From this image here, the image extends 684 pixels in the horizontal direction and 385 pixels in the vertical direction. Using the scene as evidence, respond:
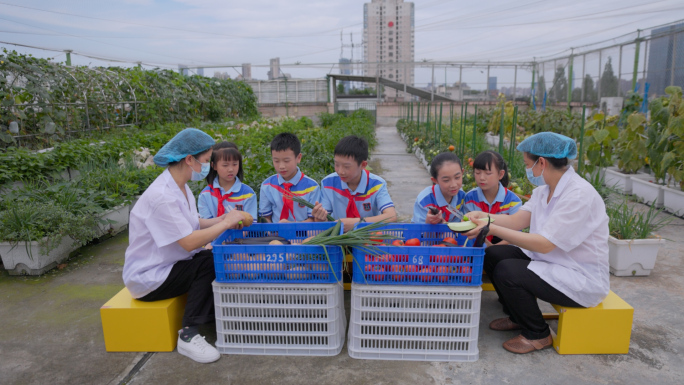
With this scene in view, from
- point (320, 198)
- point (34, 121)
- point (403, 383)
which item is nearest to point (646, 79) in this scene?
point (320, 198)

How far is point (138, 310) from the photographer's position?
2635 mm

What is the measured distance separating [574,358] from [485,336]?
498mm

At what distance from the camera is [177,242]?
105 inches

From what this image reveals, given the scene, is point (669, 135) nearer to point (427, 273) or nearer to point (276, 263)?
point (427, 273)

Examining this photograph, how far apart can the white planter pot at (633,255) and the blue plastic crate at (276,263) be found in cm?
258

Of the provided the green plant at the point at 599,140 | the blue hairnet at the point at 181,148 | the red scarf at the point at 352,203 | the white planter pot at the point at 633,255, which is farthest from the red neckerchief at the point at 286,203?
the green plant at the point at 599,140

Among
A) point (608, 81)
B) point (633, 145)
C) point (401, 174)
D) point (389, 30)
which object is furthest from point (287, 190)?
point (389, 30)

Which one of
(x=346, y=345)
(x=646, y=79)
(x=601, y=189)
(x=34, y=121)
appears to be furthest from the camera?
(x=646, y=79)

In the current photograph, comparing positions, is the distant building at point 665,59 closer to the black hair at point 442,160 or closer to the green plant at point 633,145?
the green plant at point 633,145

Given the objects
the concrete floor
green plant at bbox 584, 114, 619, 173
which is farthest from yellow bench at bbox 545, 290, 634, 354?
green plant at bbox 584, 114, 619, 173

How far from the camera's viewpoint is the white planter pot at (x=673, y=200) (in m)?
5.38

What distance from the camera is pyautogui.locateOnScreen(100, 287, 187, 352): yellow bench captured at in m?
2.64

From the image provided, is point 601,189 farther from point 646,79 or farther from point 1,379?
point 646,79

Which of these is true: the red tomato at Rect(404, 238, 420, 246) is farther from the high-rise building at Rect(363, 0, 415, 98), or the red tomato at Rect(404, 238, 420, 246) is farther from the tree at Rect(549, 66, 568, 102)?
the high-rise building at Rect(363, 0, 415, 98)
